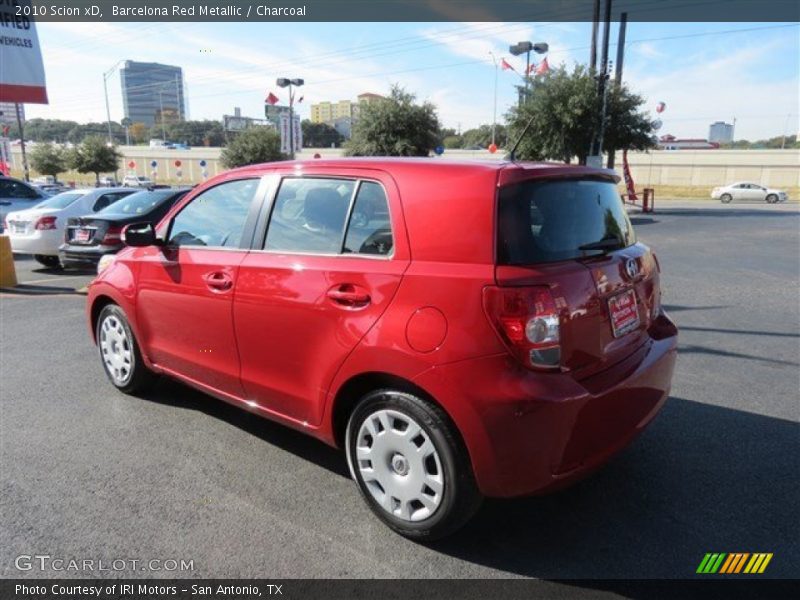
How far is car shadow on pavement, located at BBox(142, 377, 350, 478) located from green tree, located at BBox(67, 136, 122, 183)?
4797 centimetres

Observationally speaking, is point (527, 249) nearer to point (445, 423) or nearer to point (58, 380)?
point (445, 423)

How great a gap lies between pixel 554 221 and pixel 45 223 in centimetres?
1102

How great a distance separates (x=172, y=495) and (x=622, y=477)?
2.55 meters

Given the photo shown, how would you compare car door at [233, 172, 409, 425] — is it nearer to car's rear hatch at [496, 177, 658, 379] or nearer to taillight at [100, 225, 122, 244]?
car's rear hatch at [496, 177, 658, 379]

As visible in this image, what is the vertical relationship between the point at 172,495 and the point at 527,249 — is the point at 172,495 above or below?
below

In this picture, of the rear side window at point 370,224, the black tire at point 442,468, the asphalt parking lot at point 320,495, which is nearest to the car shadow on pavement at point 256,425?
the asphalt parking lot at point 320,495

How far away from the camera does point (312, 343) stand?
3043 mm

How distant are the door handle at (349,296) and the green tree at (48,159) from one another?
56.3m

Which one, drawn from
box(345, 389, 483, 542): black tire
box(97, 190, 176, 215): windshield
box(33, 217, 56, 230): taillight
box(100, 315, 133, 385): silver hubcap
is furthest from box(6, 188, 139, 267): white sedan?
box(345, 389, 483, 542): black tire

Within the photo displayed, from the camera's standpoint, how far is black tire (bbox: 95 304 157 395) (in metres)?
4.45

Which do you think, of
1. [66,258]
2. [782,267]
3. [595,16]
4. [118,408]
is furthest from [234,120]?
[118,408]

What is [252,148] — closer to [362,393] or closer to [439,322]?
[362,393]

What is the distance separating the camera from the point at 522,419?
239 cm

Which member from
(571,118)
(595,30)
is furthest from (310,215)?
(571,118)
